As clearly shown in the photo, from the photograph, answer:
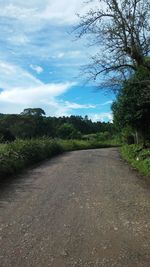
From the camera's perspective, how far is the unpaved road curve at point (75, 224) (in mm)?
5871

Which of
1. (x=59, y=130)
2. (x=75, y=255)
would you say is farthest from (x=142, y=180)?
(x=59, y=130)

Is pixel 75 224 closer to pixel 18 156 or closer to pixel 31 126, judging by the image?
pixel 18 156

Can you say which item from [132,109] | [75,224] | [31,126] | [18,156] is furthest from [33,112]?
[75,224]

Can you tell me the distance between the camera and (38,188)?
1191 cm

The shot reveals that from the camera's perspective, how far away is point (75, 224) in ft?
25.1

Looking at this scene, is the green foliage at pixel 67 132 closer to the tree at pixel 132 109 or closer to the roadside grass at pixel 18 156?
the roadside grass at pixel 18 156

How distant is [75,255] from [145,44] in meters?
12.4

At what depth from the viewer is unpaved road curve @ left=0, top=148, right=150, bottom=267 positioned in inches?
231

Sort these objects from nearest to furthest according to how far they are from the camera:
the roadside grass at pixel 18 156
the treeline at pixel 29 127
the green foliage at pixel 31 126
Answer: the roadside grass at pixel 18 156
the treeline at pixel 29 127
the green foliage at pixel 31 126

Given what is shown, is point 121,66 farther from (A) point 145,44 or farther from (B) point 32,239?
(B) point 32,239

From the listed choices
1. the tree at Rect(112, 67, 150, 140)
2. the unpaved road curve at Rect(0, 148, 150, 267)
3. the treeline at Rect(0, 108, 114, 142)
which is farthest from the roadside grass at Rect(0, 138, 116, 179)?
the treeline at Rect(0, 108, 114, 142)

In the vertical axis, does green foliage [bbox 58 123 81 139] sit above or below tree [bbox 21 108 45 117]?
below

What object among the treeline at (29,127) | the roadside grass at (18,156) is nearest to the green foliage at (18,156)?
the roadside grass at (18,156)

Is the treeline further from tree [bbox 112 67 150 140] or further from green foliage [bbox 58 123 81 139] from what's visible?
tree [bbox 112 67 150 140]
